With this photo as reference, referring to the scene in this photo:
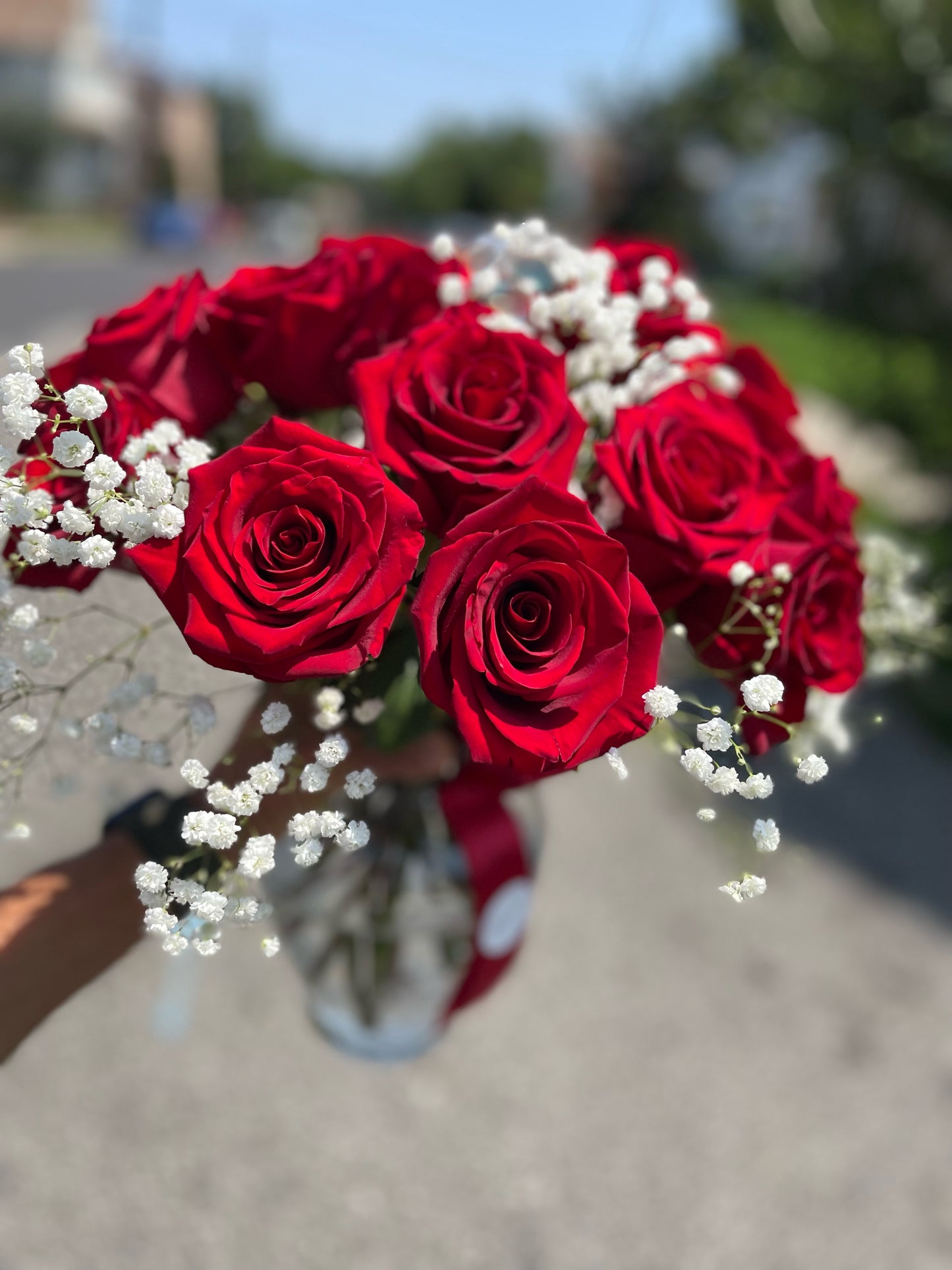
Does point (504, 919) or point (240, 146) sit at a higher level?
point (504, 919)

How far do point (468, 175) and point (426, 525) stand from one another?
45.9m

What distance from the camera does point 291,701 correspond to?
2.63ft

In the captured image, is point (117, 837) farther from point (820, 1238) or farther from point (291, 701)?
point (820, 1238)

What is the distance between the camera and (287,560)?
2.00 ft

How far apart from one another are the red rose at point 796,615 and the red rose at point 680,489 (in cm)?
2

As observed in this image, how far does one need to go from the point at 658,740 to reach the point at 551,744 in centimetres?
28

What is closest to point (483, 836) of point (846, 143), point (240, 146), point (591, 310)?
point (591, 310)

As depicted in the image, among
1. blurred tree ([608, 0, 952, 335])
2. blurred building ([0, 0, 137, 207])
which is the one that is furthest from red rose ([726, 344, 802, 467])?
blurred building ([0, 0, 137, 207])

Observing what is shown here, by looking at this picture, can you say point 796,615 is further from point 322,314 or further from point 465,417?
point 322,314

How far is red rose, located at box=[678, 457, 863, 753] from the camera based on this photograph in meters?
0.75

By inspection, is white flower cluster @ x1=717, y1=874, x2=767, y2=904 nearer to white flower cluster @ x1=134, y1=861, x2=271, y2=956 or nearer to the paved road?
white flower cluster @ x1=134, y1=861, x2=271, y2=956

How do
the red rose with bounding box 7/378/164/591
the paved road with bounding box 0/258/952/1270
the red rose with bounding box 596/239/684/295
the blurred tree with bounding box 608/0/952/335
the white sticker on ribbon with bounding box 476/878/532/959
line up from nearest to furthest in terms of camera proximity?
the red rose with bounding box 7/378/164/591, the red rose with bounding box 596/239/684/295, the white sticker on ribbon with bounding box 476/878/532/959, the paved road with bounding box 0/258/952/1270, the blurred tree with bounding box 608/0/952/335

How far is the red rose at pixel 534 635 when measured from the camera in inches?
23.2

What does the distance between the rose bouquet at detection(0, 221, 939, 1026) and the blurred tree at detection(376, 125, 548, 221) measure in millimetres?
40699
